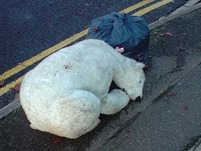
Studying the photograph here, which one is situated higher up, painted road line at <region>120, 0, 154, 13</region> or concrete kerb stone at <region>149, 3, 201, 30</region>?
painted road line at <region>120, 0, 154, 13</region>

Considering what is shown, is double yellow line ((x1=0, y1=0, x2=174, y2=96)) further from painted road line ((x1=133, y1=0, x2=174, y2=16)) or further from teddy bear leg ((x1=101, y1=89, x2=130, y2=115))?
teddy bear leg ((x1=101, y1=89, x2=130, y2=115))

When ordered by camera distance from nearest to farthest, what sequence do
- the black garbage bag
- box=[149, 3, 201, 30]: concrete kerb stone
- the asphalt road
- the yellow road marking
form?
the black garbage bag, the yellow road marking, the asphalt road, box=[149, 3, 201, 30]: concrete kerb stone

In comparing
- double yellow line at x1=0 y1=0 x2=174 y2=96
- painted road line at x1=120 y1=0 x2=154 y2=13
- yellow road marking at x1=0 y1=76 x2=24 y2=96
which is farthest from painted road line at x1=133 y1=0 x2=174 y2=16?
yellow road marking at x1=0 y1=76 x2=24 y2=96

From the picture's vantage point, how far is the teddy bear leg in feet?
11.6

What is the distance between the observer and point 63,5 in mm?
6203

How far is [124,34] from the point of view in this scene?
408 centimetres

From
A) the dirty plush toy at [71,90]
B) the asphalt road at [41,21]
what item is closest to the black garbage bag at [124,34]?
the dirty plush toy at [71,90]

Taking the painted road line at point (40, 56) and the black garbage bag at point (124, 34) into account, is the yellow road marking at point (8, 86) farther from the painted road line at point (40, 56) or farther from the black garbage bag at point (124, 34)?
the black garbage bag at point (124, 34)

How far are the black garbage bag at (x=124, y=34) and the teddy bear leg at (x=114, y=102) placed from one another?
549 mm

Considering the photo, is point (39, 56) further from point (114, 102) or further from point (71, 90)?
point (71, 90)

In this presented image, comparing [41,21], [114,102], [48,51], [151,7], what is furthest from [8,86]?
[151,7]

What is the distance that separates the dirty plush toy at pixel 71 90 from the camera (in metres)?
3.14

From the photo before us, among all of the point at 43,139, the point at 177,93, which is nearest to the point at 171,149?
the point at 177,93

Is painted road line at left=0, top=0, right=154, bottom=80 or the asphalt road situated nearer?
painted road line at left=0, top=0, right=154, bottom=80
